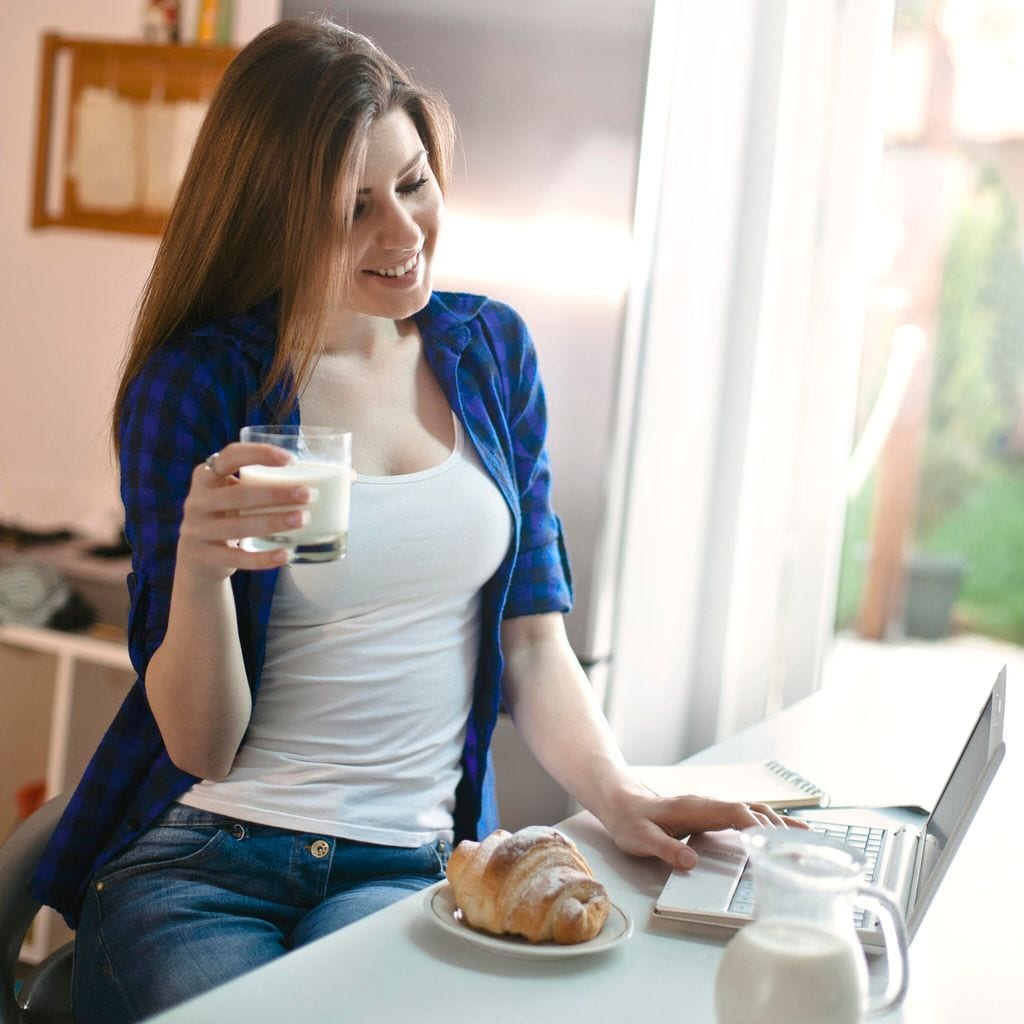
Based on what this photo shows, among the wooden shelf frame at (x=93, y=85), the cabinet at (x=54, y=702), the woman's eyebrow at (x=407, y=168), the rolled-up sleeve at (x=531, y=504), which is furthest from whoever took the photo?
the wooden shelf frame at (x=93, y=85)

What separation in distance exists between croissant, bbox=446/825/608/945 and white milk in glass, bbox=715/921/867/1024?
0.18m

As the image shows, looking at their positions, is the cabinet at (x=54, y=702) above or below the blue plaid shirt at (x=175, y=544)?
below

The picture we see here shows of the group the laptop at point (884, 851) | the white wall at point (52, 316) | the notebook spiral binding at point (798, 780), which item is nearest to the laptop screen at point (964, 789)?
the laptop at point (884, 851)

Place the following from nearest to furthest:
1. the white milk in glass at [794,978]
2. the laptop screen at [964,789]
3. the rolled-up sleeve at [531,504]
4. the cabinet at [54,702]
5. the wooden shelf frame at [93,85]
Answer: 1. the white milk in glass at [794,978]
2. the laptop screen at [964,789]
3. the rolled-up sleeve at [531,504]
4. the cabinet at [54,702]
5. the wooden shelf frame at [93,85]

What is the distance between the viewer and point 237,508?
104cm

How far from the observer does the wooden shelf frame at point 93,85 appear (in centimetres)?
309

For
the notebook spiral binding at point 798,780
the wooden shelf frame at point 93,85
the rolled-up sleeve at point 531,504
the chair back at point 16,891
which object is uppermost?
the wooden shelf frame at point 93,85

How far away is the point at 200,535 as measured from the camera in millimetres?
1065

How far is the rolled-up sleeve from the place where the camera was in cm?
151

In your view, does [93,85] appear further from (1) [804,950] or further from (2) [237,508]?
(1) [804,950]

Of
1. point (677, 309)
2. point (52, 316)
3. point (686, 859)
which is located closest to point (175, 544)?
point (686, 859)

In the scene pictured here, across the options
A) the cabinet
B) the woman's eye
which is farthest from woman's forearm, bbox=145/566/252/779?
the cabinet

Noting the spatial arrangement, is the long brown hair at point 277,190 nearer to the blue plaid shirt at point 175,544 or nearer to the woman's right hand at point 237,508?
the blue plaid shirt at point 175,544

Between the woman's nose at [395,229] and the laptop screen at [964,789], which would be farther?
the woman's nose at [395,229]
